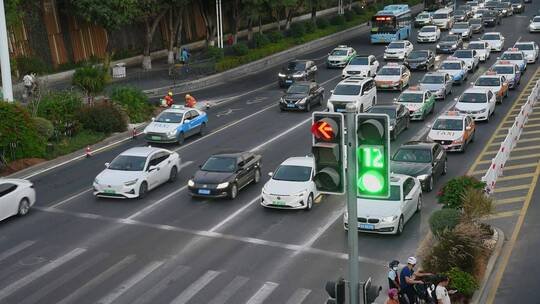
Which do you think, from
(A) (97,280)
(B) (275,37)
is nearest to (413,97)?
(A) (97,280)

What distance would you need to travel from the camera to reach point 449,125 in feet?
113

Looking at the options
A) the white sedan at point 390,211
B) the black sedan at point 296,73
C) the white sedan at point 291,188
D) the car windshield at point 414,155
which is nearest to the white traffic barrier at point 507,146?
the car windshield at point 414,155

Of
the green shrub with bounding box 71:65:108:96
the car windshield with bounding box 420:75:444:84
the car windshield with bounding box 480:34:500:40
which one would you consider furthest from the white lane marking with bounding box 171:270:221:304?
the car windshield with bounding box 480:34:500:40

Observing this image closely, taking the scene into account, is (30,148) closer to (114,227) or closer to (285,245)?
(114,227)

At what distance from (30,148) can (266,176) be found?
427 inches

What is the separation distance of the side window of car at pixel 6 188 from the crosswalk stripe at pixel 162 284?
26.4 feet

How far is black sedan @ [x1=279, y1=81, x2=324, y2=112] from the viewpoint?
43.7 meters

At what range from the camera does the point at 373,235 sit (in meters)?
24.2

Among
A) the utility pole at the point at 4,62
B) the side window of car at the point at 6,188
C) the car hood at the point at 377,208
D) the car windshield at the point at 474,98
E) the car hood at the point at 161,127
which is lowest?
the car windshield at the point at 474,98

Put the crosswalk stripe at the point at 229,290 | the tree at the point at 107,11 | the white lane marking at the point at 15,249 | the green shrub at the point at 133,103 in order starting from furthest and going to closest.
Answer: the tree at the point at 107,11 < the green shrub at the point at 133,103 < the white lane marking at the point at 15,249 < the crosswalk stripe at the point at 229,290

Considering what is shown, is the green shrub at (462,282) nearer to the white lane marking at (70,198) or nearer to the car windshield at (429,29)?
the white lane marking at (70,198)

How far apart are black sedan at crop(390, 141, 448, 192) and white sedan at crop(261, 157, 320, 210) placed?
3.26m

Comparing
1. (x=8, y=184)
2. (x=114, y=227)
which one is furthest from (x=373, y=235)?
(x=8, y=184)

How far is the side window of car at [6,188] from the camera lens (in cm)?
2644
